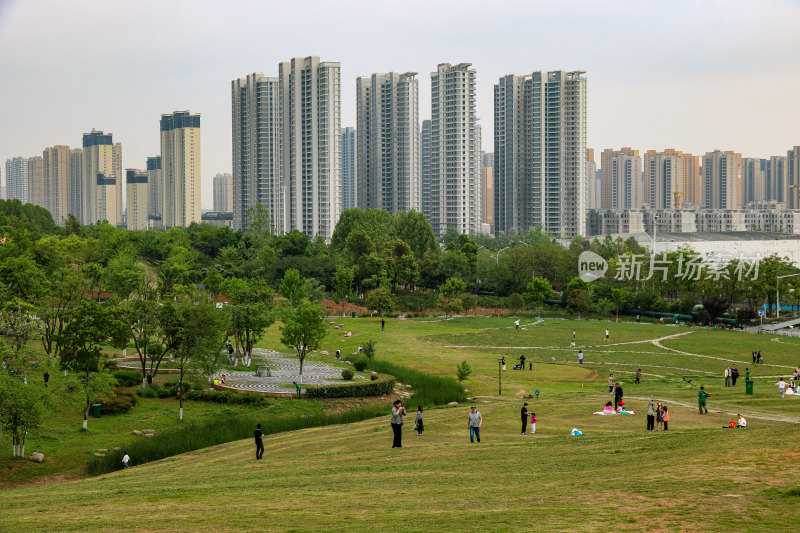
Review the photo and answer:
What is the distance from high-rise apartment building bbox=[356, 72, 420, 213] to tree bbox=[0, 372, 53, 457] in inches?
5923

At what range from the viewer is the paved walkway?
4872 cm

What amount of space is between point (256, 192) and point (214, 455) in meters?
146

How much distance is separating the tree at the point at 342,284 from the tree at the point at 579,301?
29.2m

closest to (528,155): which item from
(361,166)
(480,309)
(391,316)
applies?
(361,166)

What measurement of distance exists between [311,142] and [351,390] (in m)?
117

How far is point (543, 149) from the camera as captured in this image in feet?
593

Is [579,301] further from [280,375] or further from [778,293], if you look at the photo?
[280,375]

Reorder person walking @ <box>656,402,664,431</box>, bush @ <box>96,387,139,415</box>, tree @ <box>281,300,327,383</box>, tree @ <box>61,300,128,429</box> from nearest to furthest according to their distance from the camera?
person walking @ <box>656,402,664,431</box>, tree @ <box>61,300,128,429</box>, bush @ <box>96,387,139,415</box>, tree @ <box>281,300,327,383</box>

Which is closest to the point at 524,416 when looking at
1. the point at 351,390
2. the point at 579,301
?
the point at 351,390

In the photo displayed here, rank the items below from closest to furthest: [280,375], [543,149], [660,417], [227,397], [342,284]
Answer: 1. [660,417]
2. [227,397]
3. [280,375]
4. [342,284]
5. [543,149]

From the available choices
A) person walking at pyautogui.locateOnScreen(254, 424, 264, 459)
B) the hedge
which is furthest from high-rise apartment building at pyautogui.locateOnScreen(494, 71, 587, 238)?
person walking at pyautogui.locateOnScreen(254, 424, 264, 459)

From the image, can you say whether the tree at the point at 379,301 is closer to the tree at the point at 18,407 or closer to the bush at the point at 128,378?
the bush at the point at 128,378

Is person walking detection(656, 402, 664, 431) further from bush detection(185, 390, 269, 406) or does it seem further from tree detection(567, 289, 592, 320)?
tree detection(567, 289, 592, 320)

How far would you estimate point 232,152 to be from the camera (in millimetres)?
181750
